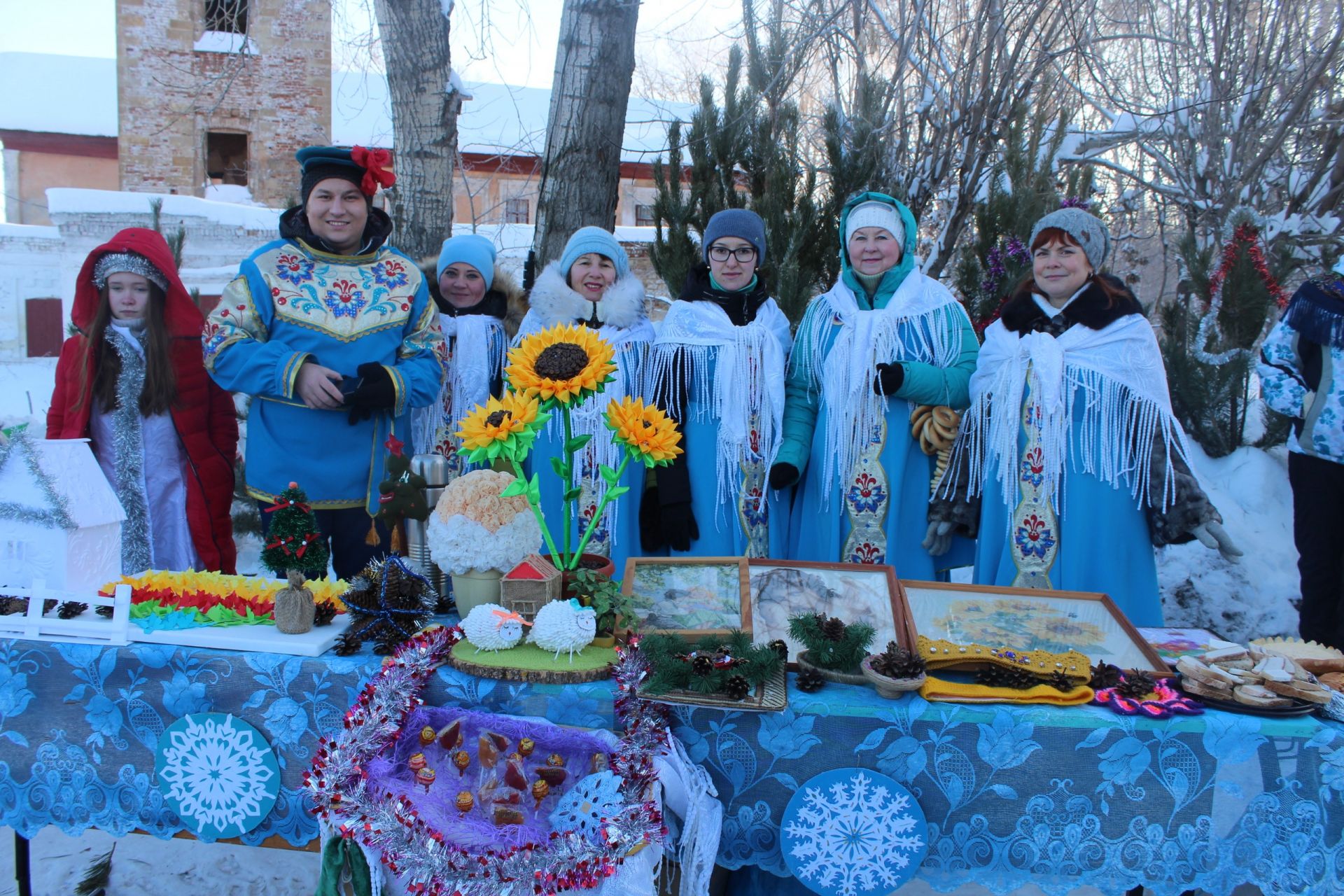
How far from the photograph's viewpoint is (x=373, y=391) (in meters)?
2.81

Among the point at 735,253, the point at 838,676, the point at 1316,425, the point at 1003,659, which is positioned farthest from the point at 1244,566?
the point at 838,676

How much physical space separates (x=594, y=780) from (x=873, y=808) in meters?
0.56

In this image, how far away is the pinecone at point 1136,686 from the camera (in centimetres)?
173

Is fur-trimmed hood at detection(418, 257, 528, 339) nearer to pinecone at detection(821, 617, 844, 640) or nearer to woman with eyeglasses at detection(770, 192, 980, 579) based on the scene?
woman with eyeglasses at detection(770, 192, 980, 579)

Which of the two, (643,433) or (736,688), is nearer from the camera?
(736,688)

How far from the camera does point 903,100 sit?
4789 millimetres

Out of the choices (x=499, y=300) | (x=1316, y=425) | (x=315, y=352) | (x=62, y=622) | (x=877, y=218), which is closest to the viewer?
(x=62, y=622)

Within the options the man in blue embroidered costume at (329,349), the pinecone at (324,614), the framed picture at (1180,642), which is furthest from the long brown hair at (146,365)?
the framed picture at (1180,642)

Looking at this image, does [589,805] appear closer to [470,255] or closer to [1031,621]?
[1031,621]

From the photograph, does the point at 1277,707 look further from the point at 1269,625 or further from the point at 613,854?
the point at 1269,625

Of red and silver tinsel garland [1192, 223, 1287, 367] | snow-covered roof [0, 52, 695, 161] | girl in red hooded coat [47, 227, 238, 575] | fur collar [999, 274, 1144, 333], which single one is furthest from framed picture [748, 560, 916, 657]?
snow-covered roof [0, 52, 695, 161]

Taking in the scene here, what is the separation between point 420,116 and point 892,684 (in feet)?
13.6

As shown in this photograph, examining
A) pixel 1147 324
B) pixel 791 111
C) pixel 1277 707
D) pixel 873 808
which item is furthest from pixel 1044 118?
pixel 873 808

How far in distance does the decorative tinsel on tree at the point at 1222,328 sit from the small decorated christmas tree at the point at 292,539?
5.25 m
